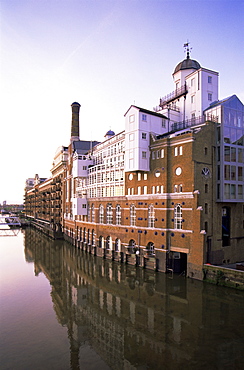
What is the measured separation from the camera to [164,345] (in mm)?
19234

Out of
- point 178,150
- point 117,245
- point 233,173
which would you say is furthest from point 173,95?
point 117,245

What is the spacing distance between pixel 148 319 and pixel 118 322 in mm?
2650

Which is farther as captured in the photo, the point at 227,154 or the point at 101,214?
the point at 101,214

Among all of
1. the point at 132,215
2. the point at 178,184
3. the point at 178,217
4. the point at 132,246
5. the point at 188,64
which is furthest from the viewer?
the point at 188,64

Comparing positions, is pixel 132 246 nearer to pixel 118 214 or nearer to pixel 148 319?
pixel 118 214

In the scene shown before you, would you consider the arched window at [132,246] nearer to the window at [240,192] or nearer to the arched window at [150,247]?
the arched window at [150,247]

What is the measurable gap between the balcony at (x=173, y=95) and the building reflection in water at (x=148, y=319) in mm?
30040

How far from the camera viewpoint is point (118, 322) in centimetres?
2361

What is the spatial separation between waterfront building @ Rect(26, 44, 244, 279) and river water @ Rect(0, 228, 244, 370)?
459cm

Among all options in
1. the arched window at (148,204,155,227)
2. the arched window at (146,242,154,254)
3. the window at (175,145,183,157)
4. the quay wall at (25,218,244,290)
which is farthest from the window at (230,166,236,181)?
the arched window at (146,242,154,254)

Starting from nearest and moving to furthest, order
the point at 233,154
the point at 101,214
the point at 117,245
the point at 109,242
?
1. the point at 233,154
2. the point at 117,245
3. the point at 109,242
4. the point at 101,214

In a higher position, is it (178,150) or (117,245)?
(178,150)

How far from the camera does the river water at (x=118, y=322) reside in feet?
58.2

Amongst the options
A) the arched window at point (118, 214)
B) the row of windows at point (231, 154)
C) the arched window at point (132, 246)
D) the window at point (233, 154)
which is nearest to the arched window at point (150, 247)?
the arched window at point (132, 246)
